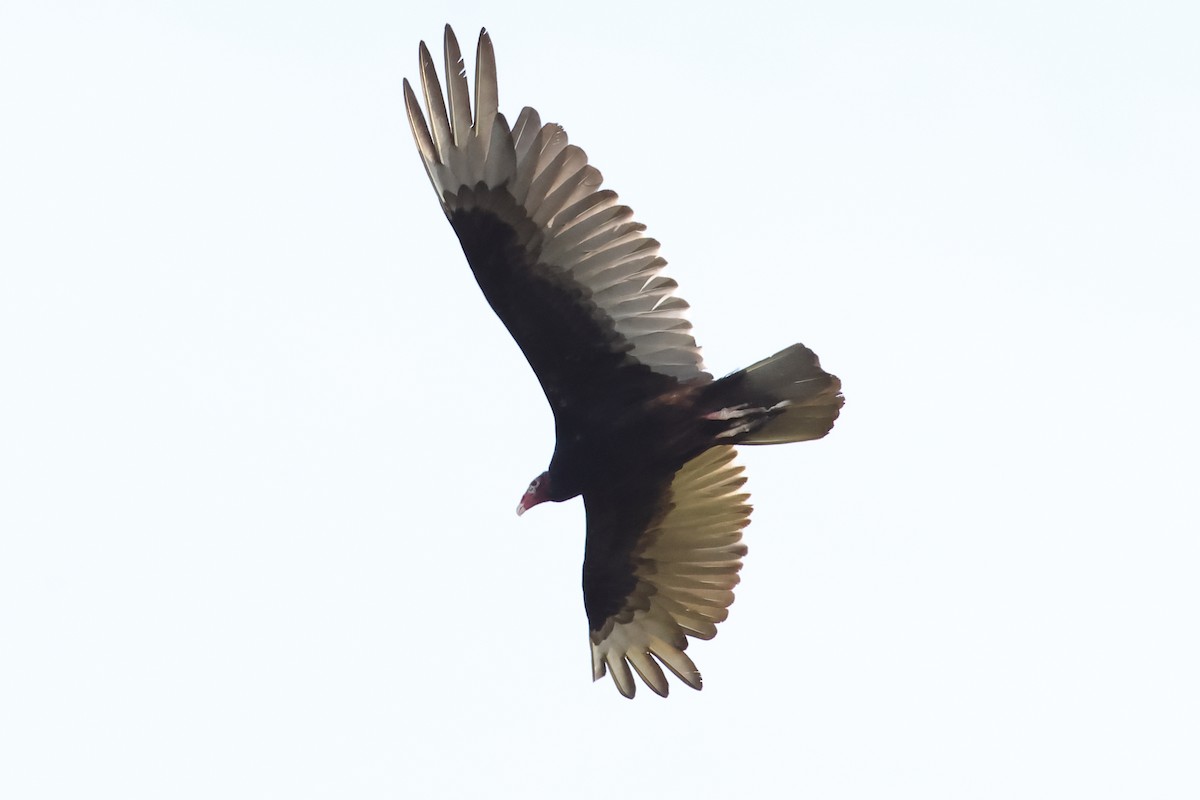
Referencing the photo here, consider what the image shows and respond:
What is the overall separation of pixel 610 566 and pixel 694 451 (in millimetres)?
1010

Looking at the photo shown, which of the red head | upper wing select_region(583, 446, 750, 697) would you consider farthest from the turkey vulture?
upper wing select_region(583, 446, 750, 697)

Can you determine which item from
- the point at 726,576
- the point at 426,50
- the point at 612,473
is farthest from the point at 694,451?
the point at 426,50

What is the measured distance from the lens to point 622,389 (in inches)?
305

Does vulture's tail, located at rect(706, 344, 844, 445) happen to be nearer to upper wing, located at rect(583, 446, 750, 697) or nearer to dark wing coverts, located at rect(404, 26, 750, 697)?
dark wing coverts, located at rect(404, 26, 750, 697)

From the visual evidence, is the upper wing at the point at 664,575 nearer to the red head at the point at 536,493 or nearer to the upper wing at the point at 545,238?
the red head at the point at 536,493

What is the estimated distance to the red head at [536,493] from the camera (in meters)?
8.00

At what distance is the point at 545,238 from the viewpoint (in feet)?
24.4

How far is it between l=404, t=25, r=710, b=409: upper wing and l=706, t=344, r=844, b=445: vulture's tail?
0.55ft

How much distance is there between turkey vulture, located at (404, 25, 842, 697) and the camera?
7.33 metres

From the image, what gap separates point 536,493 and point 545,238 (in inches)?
48.2

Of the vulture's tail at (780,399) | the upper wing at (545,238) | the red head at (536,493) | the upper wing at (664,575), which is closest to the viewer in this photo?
the upper wing at (545,238)

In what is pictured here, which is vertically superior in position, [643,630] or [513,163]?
[513,163]

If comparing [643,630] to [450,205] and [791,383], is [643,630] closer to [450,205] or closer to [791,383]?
[791,383]

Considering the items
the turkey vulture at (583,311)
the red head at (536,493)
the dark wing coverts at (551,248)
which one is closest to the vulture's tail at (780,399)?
the turkey vulture at (583,311)
